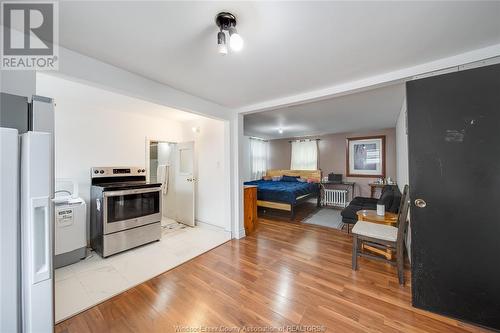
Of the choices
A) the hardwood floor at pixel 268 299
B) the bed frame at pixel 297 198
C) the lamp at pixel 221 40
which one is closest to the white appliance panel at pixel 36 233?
the hardwood floor at pixel 268 299

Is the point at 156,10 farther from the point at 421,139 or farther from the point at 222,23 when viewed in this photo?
the point at 421,139

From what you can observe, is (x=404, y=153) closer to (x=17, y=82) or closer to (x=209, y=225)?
(x=209, y=225)

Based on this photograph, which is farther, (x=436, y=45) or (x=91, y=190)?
(x=91, y=190)

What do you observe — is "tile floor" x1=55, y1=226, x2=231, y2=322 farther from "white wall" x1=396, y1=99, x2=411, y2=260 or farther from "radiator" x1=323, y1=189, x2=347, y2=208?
"radiator" x1=323, y1=189, x2=347, y2=208

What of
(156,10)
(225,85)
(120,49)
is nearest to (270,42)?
(156,10)

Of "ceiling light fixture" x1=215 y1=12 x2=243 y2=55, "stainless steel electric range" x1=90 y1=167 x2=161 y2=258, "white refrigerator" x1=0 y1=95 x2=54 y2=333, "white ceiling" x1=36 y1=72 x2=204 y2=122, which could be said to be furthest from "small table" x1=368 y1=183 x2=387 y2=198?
"white refrigerator" x1=0 y1=95 x2=54 y2=333

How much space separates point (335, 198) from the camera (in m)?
6.15

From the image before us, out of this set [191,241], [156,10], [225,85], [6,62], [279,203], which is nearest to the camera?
[156,10]

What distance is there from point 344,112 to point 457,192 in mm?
2611

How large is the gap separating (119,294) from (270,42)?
2.78 meters

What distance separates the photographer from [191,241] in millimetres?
3338

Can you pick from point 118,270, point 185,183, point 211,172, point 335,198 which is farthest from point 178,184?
point 335,198

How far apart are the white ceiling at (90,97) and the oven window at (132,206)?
1.44 meters

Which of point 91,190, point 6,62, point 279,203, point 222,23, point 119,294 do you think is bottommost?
point 119,294
